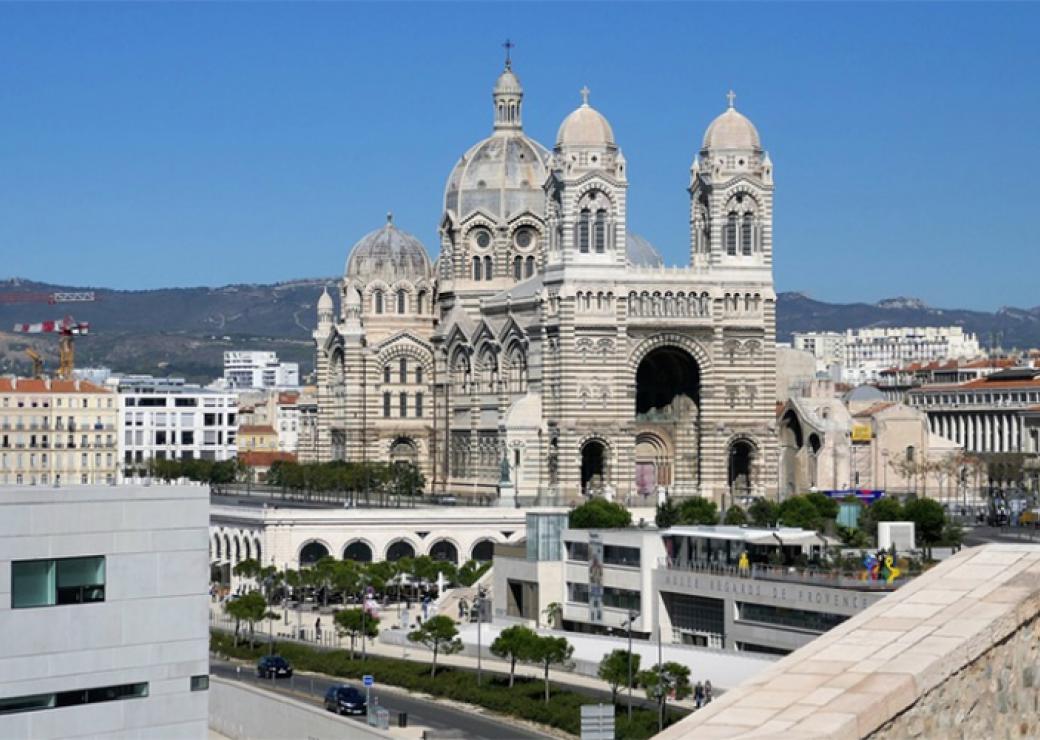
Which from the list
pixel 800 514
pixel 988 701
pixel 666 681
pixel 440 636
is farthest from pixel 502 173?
pixel 988 701

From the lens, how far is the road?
192ft

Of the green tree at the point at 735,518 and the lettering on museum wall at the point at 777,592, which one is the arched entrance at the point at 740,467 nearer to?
the green tree at the point at 735,518

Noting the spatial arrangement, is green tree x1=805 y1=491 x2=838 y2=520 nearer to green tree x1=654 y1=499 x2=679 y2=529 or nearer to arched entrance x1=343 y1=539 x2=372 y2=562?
green tree x1=654 y1=499 x2=679 y2=529

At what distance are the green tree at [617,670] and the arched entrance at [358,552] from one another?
44.8 m

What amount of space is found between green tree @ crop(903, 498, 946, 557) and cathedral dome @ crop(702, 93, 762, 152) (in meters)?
36.5

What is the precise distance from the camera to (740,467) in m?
118

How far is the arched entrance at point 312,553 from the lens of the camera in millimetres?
106062

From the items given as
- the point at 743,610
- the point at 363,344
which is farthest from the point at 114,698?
the point at 363,344

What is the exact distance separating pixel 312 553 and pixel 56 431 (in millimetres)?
29053

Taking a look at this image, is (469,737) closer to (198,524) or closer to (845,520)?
(198,524)

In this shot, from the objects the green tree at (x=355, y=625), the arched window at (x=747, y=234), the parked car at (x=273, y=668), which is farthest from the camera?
the arched window at (x=747, y=234)

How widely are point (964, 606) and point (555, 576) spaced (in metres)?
63.1

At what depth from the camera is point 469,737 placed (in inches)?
2251

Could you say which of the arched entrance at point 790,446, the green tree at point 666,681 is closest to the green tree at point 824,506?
the arched entrance at point 790,446
